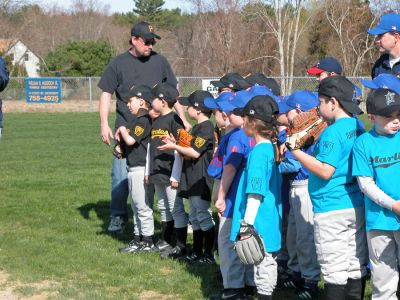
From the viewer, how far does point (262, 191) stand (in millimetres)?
4637

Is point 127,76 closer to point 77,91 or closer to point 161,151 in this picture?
point 161,151

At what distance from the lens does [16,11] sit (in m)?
55.4

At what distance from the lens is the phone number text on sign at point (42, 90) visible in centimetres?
3569

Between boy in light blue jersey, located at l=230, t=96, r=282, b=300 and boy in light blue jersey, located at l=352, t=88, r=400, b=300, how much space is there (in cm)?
68

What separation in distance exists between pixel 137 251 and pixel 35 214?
8.27 feet

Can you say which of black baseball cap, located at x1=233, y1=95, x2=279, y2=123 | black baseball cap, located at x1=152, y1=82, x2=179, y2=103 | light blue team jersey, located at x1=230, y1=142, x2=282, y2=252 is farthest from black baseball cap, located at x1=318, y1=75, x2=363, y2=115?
black baseball cap, located at x1=152, y1=82, x2=179, y2=103

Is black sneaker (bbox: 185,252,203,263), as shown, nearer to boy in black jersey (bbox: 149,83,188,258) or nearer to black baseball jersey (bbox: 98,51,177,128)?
boy in black jersey (bbox: 149,83,188,258)

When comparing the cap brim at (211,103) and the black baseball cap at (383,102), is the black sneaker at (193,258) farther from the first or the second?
the black baseball cap at (383,102)

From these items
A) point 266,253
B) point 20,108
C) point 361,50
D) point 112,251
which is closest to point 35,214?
point 112,251

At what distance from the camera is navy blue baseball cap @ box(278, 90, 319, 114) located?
527cm

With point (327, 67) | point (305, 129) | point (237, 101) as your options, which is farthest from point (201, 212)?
point (305, 129)

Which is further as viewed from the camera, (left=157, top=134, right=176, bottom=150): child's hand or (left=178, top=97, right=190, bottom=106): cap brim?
(left=178, top=97, right=190, bottom=106): cap brim

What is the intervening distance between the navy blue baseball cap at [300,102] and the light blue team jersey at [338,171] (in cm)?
73

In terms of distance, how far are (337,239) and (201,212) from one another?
213 cm
